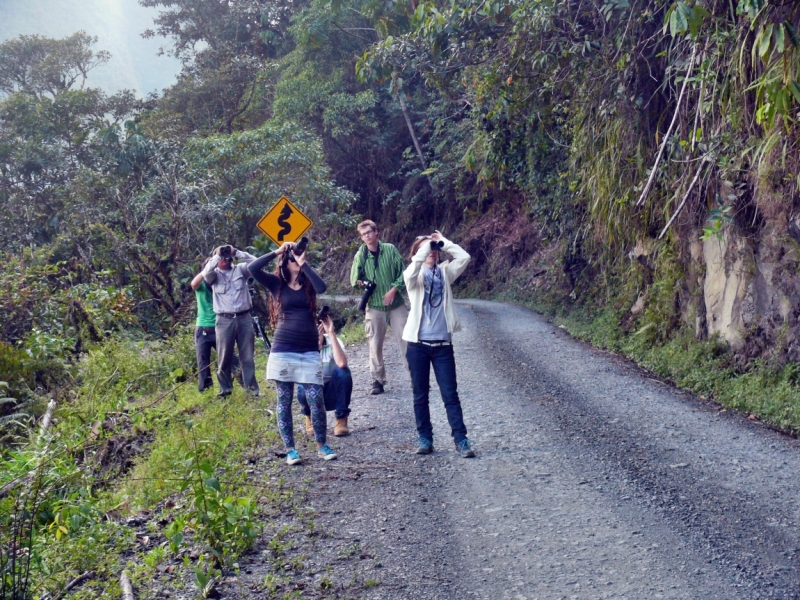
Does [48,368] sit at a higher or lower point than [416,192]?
lower

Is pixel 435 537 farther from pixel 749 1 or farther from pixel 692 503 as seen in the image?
pixel 749 1

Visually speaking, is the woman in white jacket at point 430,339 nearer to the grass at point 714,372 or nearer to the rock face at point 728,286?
the grass at point 714,372

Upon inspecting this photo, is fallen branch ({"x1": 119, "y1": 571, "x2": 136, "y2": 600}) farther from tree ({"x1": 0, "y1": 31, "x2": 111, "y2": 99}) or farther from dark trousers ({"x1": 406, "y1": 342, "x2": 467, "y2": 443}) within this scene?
tree ({"x1": 0, "y1": 31, "x2": 111, "y2": 99})

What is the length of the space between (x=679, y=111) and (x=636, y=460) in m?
5.70

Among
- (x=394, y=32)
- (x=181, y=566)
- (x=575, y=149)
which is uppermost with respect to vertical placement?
(x=394, y=32)

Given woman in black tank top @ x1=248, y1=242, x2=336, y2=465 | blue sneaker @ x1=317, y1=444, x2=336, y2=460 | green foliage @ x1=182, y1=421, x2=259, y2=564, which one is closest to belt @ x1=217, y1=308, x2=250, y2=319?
woman in black tank top @ x1=248, y1=242, x2=336, y2=465

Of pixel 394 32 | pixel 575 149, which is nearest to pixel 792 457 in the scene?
pixel 575 149

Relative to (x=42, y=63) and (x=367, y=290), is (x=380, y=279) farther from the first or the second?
(x=42, y=63)

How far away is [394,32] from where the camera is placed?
23031 mm

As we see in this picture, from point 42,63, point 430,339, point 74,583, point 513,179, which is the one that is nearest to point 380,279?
point 430,339

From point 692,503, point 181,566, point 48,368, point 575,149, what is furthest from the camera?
point 575,149

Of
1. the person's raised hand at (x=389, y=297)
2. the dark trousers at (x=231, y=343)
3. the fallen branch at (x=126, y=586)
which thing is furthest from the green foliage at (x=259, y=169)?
the fallen branch at (x=126, y=586)

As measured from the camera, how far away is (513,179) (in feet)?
66.3

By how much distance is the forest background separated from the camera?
955 cm
